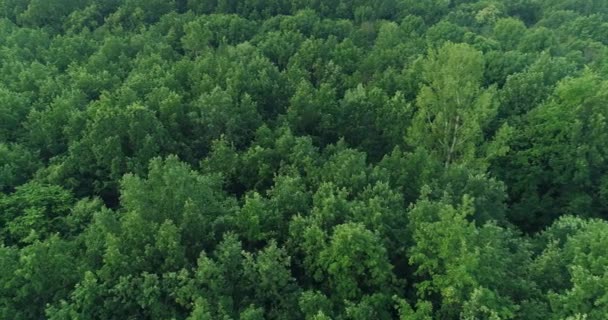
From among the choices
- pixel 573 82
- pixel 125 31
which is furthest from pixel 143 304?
pixel 125 31

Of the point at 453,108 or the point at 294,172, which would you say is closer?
the point at 294,172

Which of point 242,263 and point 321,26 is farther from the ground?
point 242,263

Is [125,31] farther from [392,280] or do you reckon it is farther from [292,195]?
[392,280]

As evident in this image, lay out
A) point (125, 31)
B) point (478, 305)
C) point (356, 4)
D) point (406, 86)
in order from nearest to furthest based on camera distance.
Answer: point (478, 305), point (406, 86), point (125, 31), point (356, 4)

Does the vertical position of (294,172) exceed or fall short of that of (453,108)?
it falls short

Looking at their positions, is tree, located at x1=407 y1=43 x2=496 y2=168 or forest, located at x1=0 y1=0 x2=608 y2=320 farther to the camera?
tree, located at x1=407 y1=43 x2=496 y2=168

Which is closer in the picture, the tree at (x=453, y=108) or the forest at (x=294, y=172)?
the forest at (x=294, y=172)

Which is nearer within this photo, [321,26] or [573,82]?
[573,82]

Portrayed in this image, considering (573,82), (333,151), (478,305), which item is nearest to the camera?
(478,305)
